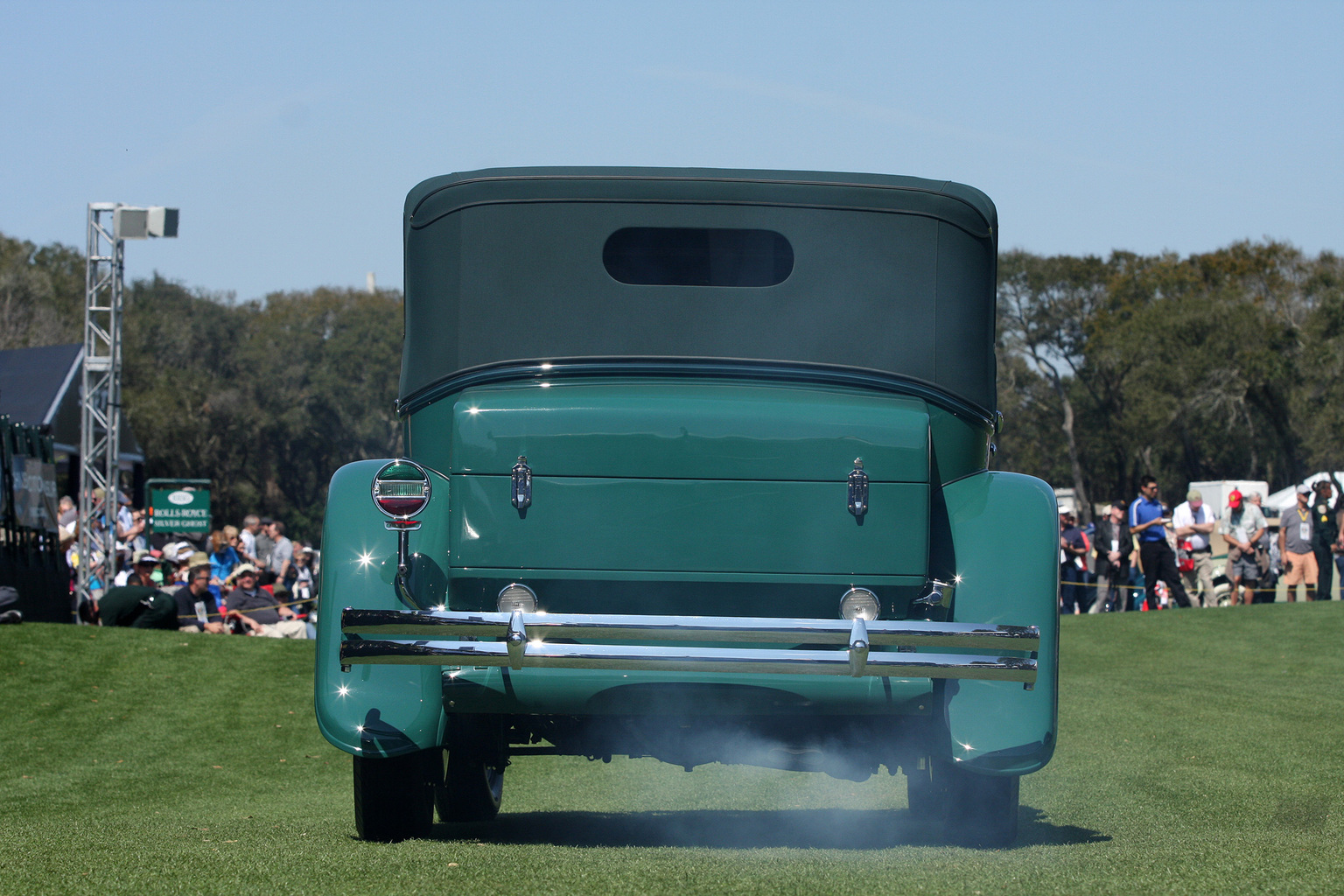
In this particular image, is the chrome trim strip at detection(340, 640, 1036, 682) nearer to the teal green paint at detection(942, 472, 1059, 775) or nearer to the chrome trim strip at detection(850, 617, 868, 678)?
the chrome trim strip at detection(850, 617, 868, 678)

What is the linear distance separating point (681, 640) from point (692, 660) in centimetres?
7

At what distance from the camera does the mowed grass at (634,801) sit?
423 centimetres

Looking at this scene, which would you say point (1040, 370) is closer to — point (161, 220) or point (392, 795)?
point (161, 220)

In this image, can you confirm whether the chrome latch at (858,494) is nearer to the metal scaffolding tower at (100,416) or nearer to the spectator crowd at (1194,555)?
the spectator crowd at (1194,555)

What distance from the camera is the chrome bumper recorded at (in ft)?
13.8

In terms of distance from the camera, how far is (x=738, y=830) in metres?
6.00

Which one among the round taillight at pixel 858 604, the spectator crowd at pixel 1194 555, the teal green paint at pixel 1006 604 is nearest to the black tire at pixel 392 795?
the round taillight at pixel 858 604

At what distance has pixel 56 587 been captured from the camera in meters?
17.8

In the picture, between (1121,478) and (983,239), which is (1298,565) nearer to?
(983,239)

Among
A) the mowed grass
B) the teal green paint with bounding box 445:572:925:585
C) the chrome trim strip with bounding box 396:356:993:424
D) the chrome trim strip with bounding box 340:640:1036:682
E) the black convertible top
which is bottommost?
the mowed grass

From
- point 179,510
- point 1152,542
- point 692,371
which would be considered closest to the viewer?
point 692,371

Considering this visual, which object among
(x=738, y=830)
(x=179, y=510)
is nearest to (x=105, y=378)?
(x=179, y=510)

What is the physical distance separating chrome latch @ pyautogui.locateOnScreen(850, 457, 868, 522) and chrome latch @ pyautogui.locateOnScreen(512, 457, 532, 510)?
3.38 ft

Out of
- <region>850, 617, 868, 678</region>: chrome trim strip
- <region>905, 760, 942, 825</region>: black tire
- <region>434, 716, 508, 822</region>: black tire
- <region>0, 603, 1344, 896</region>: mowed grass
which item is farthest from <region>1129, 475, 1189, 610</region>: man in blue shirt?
<region>850, 617, 868, 678</region>: chrome trim strip
